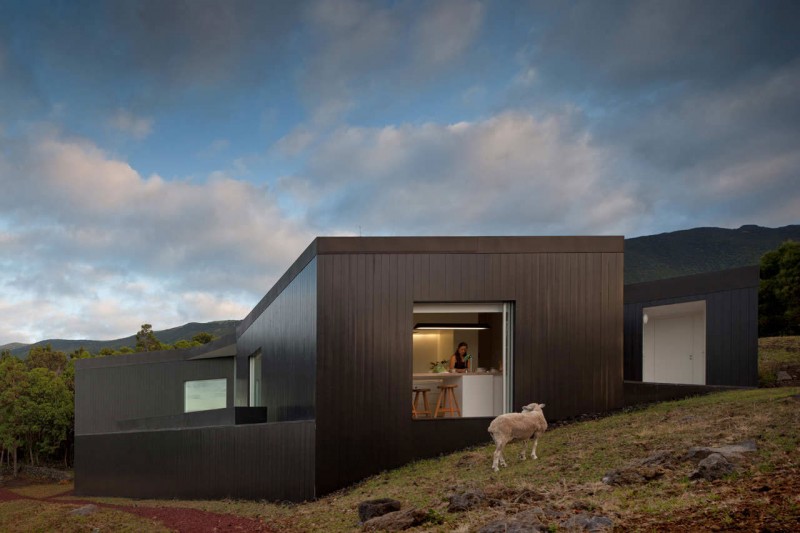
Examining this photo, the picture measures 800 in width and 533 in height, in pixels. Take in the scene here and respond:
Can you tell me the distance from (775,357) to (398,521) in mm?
17077

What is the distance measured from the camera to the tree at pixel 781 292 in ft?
119

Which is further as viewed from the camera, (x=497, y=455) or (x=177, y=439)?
(x=177, y=439)

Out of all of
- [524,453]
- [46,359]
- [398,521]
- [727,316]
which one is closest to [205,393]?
[727,316]

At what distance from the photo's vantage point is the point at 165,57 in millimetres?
20297

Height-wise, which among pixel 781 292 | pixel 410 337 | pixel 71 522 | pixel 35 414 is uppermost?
pixel 781 292

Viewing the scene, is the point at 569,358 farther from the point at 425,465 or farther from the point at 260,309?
the point at 260,309

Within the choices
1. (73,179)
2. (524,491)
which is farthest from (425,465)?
(73,179)

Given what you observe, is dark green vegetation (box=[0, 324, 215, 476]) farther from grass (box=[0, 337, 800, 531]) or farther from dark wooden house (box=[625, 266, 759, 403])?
dark wooden house (box=[625, 266, 759, 403])

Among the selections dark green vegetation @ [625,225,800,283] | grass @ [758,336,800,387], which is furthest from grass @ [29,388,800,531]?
dark green vegetation @ [625,225,800,283]

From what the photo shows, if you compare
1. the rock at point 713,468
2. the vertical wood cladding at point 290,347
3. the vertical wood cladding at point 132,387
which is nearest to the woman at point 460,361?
the vertical wood cladding at point 290,347

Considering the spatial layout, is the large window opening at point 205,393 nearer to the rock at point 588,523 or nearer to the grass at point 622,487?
the grass at point 622,487

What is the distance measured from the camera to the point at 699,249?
124 metres

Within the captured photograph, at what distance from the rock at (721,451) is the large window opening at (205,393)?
2473 centimetres

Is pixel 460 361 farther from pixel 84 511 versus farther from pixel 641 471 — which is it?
pixel 84 511
